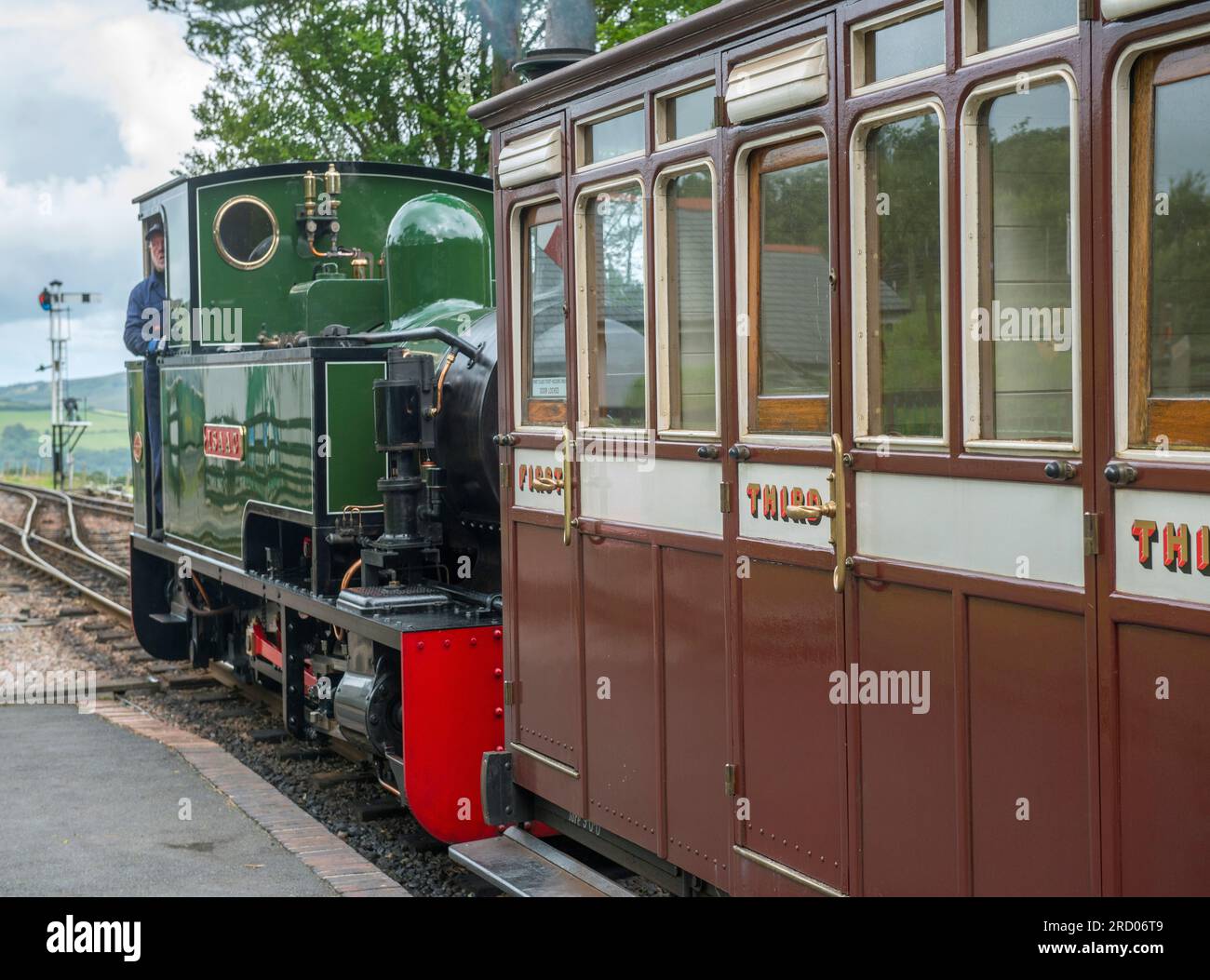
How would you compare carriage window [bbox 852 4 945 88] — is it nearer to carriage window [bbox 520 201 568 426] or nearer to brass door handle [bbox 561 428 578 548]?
carriage window [bbox 520 201 568 426]

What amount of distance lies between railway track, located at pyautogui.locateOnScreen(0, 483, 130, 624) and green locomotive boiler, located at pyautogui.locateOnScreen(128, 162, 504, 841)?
4120 millimetres

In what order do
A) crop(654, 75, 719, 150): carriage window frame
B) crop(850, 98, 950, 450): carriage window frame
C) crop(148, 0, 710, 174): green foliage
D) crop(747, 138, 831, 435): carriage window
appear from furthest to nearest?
1. crop(148, 0, 710, 174): green foliage
2. crop(654, 75, 719, 150): carriage window frame
3. crop(747, 138, 831, 435): carriage window
4. crop(850, 98, 950, 450): carriage window frame

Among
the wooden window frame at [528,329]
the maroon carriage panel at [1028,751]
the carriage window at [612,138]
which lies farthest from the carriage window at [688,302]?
the maroon carriage panel at [1028,751]

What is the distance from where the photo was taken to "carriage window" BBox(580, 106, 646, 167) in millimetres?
4727

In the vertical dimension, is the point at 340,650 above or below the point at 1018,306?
below

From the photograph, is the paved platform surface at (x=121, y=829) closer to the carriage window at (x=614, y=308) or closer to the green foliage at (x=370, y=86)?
the carriage window at (x=614, y=308)

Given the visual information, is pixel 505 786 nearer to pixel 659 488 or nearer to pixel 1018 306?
pixel 659 488

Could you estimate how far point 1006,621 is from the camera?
10.7 feet

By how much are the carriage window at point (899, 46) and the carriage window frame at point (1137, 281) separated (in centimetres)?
61

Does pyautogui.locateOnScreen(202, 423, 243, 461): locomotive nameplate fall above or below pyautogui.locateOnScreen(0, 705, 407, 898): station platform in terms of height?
above

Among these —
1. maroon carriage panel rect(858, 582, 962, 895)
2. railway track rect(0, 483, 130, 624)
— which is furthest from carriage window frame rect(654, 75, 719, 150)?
railway track rect(0, 483, 130, 624)

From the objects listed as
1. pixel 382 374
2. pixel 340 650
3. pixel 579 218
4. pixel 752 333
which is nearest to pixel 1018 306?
pixel 752 333

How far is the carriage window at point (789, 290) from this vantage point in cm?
390
